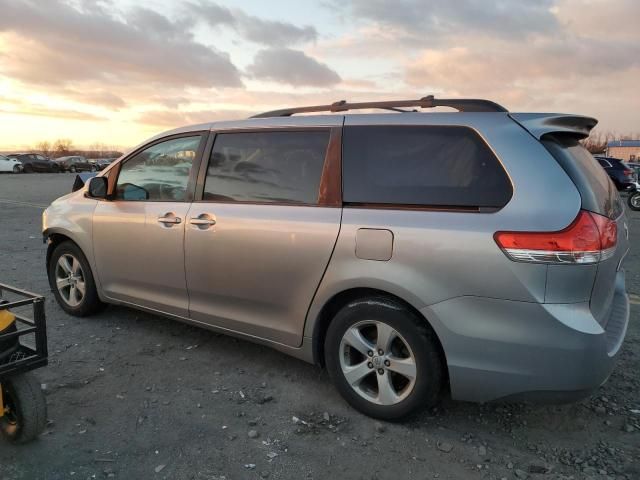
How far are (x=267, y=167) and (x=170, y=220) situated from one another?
867 millimetres

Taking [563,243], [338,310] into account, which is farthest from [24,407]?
[563,243]

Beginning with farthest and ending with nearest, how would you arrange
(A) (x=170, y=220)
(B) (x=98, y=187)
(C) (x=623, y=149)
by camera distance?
(C) (x=623, y=149) < (B) (x=98, y=187) < (A) (x=170, y=220)

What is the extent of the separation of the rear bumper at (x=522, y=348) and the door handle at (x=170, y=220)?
193cm

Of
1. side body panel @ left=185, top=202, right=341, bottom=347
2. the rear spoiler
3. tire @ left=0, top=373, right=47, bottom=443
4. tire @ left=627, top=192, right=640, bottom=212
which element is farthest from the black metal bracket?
tire @ left=627, top=192, right=640, bottom=212

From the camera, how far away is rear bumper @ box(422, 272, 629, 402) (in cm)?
241

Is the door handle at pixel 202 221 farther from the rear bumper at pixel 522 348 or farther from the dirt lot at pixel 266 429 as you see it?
the rear bumper at pixel 522 348

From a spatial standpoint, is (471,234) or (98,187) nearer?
(471,234)

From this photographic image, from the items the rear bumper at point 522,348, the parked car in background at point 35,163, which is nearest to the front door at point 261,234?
the rear bumper at point 522,348

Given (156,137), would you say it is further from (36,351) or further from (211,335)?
(36,351)

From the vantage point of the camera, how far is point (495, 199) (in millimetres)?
2564

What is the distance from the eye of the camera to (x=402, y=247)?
273 cm

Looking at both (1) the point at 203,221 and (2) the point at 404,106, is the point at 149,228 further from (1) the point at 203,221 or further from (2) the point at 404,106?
(2) the point at 404,106

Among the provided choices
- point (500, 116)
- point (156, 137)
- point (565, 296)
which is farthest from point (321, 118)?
point (565, 296)

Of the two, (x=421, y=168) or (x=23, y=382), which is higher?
(x=421, y=168)
